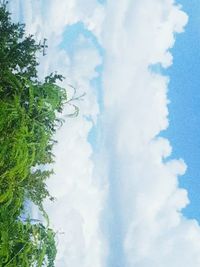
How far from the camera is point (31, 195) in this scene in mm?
8516

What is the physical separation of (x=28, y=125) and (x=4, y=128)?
0.60 m

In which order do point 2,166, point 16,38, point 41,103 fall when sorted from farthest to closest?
1. point 16,38
2. point 41,103
3. point 2,166

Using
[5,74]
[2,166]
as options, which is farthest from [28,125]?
[5,74]

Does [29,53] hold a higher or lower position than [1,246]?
higher

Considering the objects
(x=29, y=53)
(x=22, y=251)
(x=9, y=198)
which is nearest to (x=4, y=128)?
(x=9, y=198)

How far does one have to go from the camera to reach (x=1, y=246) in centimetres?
724

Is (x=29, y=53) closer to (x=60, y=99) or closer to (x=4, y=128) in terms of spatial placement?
(x=60, y=99)

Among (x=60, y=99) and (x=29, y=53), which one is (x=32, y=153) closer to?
(x=60, y=99)

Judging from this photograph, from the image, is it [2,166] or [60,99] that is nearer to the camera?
[2,166]

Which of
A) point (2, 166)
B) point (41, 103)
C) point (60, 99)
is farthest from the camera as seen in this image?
point (60, 99)

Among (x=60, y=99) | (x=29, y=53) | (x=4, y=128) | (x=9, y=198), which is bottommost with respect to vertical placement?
(x=9, y=198)

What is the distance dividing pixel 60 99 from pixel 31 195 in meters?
1.86

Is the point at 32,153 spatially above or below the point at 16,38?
below

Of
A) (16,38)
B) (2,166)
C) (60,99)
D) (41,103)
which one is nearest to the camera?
(2,166)
